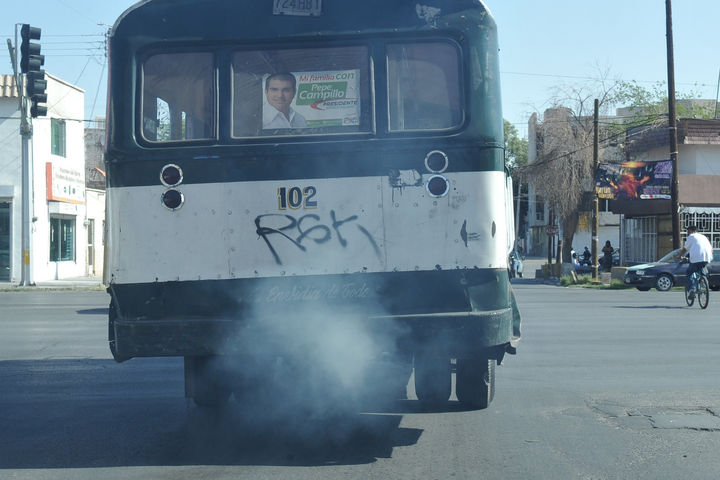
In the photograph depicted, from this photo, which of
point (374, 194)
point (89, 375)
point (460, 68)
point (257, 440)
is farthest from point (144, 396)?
point (460, 68)

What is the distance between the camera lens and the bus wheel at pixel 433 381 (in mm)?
7664

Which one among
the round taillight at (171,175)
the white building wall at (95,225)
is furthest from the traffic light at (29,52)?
the white building wall at (95,225)

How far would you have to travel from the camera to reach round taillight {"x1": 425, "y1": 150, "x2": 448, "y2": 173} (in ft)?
20.2

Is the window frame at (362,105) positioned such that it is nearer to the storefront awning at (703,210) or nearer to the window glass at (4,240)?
the window glass at (4,240)

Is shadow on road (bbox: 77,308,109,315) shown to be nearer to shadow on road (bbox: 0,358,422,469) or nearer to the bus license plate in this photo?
shadow on road (bbox: 0,358,422,469)

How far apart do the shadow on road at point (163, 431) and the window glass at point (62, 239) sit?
1063 inches

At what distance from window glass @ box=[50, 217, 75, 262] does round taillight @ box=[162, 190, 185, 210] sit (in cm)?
3048

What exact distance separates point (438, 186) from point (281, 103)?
117cm

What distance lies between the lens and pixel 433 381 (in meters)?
7.87

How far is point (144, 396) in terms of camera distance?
8758mm

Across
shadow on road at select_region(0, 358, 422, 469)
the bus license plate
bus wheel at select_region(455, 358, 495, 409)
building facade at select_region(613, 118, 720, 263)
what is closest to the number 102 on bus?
the bus license plate

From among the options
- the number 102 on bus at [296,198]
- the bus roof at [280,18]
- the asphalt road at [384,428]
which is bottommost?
the asphalt road at [384,428]

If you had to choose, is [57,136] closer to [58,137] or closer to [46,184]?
[58,137]

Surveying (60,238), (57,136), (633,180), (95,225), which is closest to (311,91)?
(57,136)
